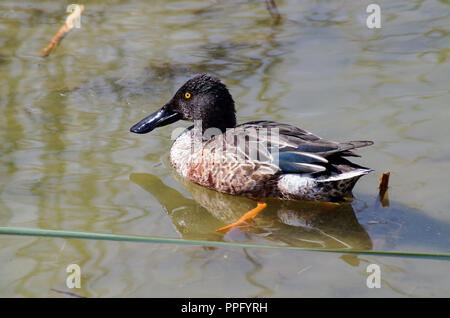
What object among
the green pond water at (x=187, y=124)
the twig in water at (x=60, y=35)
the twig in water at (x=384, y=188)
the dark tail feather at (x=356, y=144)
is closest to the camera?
the green pond water at (x=187, y=124)

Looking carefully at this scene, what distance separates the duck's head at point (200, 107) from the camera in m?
6.02

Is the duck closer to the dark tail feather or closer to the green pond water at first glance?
the dark tail feather

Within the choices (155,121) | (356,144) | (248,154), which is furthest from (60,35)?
(356,144)

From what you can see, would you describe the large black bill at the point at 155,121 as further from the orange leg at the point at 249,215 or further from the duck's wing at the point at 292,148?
the orange leg at the point at 249,215

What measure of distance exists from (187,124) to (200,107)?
24.9 inches

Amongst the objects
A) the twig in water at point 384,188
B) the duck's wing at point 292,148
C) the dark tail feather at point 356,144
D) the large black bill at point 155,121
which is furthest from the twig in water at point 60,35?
the twig in water at point 384,188

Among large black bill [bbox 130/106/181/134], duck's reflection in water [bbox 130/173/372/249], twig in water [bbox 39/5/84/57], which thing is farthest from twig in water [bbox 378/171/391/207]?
twig in water [bbox 39/5/84/57]

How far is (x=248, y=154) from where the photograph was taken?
5371 millimetres

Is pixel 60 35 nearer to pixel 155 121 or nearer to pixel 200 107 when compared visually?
pixel 155 121

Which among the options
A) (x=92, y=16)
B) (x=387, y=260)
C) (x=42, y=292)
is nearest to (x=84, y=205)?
(x=42, y=292)

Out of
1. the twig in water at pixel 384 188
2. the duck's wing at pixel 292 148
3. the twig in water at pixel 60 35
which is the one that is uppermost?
the twig in water at pixel 60 35

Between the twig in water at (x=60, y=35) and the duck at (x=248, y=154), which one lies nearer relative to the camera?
the duck at (x=248, y=154)

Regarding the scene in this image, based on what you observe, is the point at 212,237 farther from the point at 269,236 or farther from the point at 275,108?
the point at 275,108

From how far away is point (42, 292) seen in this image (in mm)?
4039
